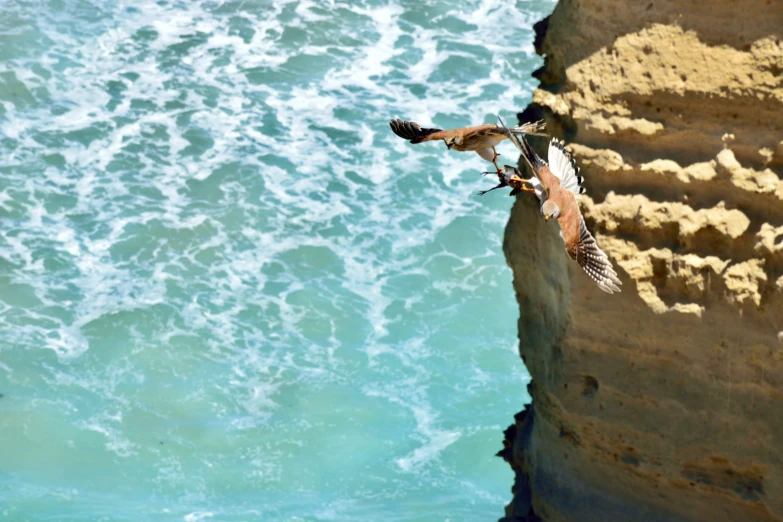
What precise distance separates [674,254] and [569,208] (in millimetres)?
809

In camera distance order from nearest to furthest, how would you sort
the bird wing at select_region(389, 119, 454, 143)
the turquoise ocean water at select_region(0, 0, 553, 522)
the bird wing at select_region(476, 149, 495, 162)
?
the bird wing at select_region(476, 149, 495, 162) → the bird wing at select_region(389, 119, 454, 143) → the turquoise ocean water at select_region(0, 0, 553, 522)

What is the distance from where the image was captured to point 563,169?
15.6 ft

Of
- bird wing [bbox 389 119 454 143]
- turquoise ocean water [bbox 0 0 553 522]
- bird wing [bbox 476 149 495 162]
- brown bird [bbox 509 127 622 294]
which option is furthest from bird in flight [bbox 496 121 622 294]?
turquoise ocean water [bbox 0 0 553 522]

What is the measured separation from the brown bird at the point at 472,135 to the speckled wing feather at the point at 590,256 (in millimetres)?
376

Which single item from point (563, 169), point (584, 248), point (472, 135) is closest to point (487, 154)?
point (472, 135)

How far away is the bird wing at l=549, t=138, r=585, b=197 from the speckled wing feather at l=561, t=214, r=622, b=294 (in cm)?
13

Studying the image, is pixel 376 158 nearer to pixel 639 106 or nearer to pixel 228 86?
pixel 228 86

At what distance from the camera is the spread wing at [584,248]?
4660 millimetres

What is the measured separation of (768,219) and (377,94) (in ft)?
35.1

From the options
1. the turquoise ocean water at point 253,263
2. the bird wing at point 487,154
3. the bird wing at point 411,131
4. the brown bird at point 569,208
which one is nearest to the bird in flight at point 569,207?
the brown bird at point 569,208

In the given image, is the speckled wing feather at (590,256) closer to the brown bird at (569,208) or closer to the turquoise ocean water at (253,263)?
the brown bird at (569,208)

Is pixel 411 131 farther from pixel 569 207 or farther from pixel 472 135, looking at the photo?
pixel 569 207

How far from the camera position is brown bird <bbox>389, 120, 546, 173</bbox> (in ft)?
15.1

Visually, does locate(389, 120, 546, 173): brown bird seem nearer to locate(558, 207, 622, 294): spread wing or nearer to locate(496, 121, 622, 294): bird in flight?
locate(496, 121, 622, 294): bird in flight
